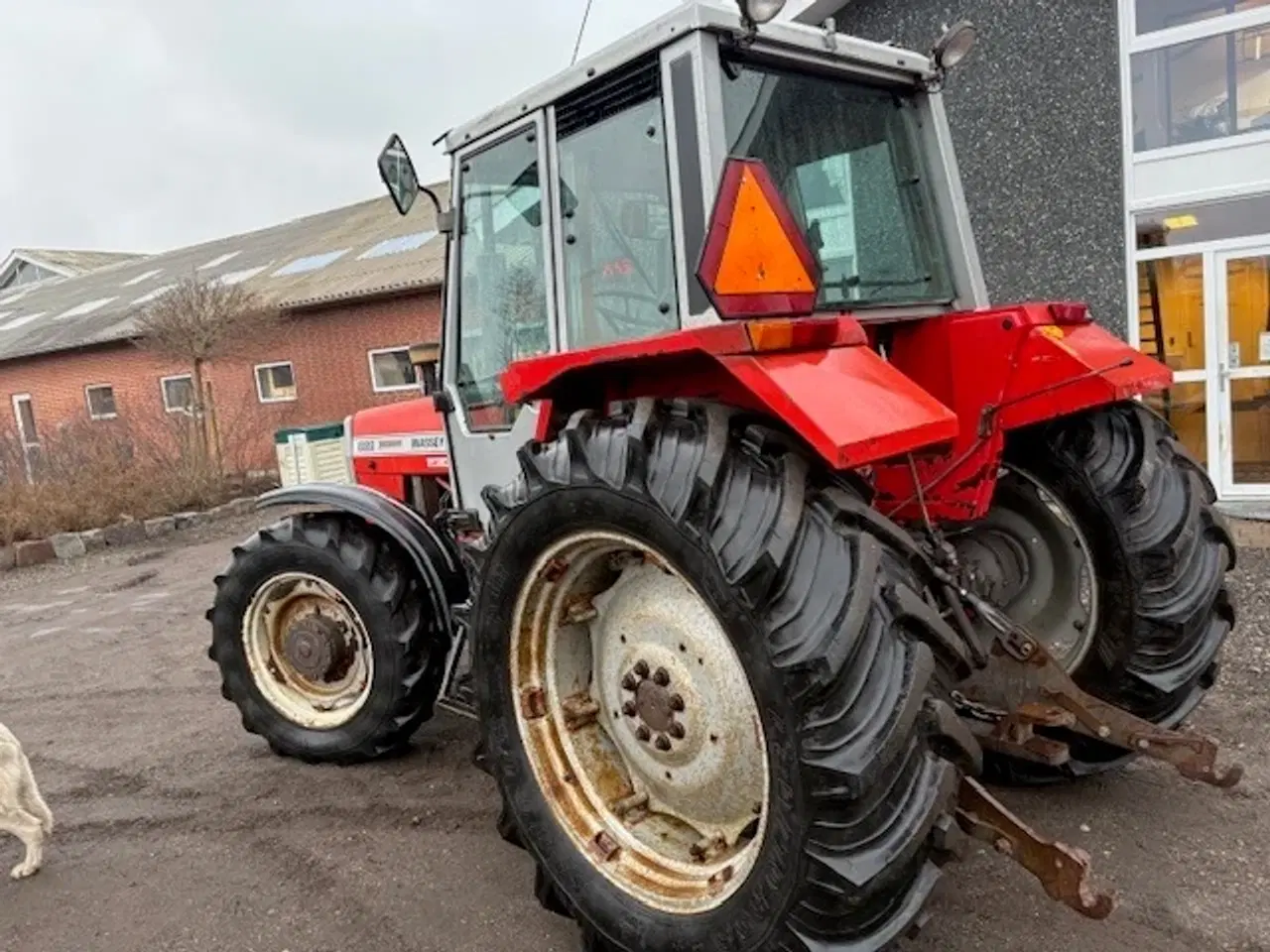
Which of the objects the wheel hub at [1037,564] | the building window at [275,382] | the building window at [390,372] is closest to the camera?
the wheel hub at [1037,564]

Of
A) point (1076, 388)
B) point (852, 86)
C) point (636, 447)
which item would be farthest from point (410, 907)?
point (852, 86)

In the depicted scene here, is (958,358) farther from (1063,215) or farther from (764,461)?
(1063,215)

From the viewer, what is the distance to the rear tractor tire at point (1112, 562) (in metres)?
2.89

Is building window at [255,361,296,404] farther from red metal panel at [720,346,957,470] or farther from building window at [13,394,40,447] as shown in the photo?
red metal panel at [720,346,957,470]

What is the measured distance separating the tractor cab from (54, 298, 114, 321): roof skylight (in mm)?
24044

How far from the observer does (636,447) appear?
7.10ft

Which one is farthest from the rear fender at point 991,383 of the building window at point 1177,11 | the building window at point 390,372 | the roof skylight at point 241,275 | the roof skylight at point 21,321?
the roof skylight at point 21,321

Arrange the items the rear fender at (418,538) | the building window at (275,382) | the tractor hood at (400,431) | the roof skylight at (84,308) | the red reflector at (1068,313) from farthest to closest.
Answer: the roof skylight at (84,308)
the building window at (275,382)
the tractor hood at (400,431)
the rear fender at (418,538)
the red reflector at (1068,313)

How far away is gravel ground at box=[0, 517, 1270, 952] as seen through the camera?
261cm

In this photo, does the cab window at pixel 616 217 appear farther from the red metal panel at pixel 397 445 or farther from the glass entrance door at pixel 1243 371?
the glass entrance door at pixel 1243 371

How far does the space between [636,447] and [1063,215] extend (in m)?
7.24

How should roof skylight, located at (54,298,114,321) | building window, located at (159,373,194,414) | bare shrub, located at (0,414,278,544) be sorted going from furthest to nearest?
roof skylight, located at (54,298,114,321)
building window, located at (159,373,194,414)
bare shrub, located at (0,414,278,544)

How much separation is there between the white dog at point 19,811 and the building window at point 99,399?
1963 centimetres

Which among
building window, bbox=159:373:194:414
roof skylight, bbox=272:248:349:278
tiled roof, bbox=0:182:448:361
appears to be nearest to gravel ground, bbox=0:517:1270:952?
tiled roof, bbox=0:182:448:361
